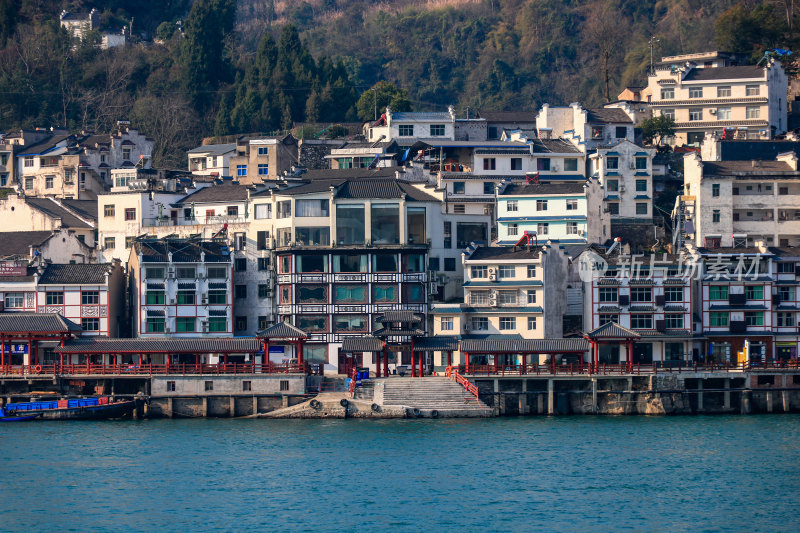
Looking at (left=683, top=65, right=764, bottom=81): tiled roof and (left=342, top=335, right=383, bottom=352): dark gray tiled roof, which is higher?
(left=683, top=65, right=764, bottom=81): tiled roof

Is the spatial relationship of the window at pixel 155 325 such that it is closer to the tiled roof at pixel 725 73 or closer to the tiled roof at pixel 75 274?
the tiled roof at pixel 75 274

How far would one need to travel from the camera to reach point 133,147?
120m

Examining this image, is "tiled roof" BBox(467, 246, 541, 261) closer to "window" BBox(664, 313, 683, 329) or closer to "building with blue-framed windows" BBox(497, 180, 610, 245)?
"building with blue-framed windows" BBox(497, 180, 610, 245)

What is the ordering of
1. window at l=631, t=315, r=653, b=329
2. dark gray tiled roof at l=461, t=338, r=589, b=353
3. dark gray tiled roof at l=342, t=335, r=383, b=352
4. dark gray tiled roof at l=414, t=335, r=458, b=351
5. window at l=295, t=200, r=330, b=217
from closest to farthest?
dark gray tiled roof at l=461, t=338, r=589, b=353 → dark gray tiled roof at l=414, t=335, r=458, b=351 → dark gray tiled roof at l=342, t=335, r=383, b=352 → window at l=631, t=315, r=653, b=329 → window at l=295, t=200, r=330, b=217

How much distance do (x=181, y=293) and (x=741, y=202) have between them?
39924mm

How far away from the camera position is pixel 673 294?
85.6 meters

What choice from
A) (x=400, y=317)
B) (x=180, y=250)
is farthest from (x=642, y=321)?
(x=180, y=250)

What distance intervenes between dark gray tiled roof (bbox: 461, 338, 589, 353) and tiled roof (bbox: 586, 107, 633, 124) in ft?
105

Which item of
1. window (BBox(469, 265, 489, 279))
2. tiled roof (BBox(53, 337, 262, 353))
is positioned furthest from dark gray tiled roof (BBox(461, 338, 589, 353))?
tiled roof (BBox(53, 337, 262, 353))

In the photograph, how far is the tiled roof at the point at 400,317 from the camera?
8369cm

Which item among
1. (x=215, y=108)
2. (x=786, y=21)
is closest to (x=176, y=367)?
(x=215, y=108)

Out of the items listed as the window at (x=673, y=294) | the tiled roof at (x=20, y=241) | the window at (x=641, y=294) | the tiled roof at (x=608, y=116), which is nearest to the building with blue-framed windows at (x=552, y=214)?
the window at (x=641, y=294)

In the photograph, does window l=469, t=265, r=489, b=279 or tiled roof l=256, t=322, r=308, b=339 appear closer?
tiled roof l=256, t=322, r=308, b=339

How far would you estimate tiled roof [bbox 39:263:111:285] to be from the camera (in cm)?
8812
